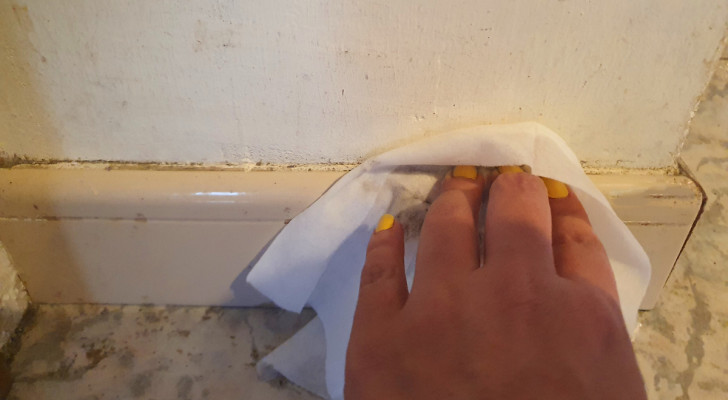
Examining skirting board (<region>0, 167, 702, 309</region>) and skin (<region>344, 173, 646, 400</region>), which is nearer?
skin (<region>344, 173, 646, 400</region>)

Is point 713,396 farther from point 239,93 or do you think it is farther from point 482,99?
point 239,93

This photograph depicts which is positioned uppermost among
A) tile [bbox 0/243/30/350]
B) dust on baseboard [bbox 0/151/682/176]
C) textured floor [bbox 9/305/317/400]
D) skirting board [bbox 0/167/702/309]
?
dust on baseboard [bbox 0/151/682/176]

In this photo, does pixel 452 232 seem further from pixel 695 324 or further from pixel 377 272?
pixel 695 324

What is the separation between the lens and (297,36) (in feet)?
1.20

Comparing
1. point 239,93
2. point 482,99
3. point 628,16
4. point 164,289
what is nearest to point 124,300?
point 164,289

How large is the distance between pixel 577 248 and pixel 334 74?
0.70 feet

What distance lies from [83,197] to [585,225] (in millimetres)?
398

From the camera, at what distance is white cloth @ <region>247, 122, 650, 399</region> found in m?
0.40

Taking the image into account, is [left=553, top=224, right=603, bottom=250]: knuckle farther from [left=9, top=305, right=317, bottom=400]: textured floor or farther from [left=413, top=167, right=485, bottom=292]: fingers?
[left=9, top=305, right=317, bottom=400]: textured floor

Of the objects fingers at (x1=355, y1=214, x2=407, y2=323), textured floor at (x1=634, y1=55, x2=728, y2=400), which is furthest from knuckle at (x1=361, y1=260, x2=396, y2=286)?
textured floor at (x1=634, y1=55, x2=728, y2=400)

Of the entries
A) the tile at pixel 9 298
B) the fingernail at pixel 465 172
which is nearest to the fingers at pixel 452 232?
the fingernail at pixel 465 172

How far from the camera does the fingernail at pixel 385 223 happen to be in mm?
403

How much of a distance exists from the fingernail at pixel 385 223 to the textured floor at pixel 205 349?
155 millimetres

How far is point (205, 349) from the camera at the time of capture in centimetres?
49
